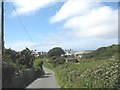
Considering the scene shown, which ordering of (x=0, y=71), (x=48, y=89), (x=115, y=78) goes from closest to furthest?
(x=115, y=78)
(x=0, y=71)
(x=48, y=89)

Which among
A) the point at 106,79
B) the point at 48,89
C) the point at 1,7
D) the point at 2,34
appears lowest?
the point at 48,89

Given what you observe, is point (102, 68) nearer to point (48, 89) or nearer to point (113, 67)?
point (113, 67)

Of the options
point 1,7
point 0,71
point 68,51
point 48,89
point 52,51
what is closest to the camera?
point 0,71

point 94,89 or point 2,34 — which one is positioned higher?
point 2,34

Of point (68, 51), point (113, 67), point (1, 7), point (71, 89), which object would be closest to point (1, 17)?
point (1, 7)

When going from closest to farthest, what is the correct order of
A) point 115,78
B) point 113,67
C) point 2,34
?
point 115,78 → point 113,67 → point 2,34

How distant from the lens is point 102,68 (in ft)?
53.2

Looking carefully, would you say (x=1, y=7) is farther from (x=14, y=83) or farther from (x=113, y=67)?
(x=113, y=67)

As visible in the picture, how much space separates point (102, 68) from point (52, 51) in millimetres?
100359

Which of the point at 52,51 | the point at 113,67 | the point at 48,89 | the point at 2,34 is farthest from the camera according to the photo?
the point at 52,51

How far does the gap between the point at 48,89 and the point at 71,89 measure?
250 inches

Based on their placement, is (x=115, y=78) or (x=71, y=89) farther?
(x=71, y=89)

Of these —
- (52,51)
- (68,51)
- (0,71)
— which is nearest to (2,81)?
(0,71)

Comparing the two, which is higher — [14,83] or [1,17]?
[1,17]
